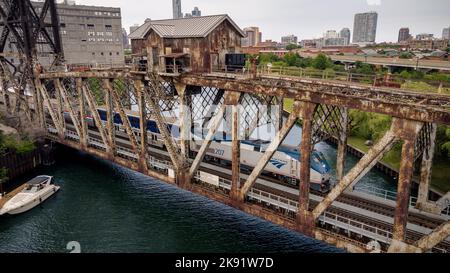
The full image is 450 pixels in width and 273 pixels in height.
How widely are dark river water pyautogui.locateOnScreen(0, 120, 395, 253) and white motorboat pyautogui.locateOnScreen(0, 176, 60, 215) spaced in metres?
0.67

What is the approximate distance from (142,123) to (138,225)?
9.31 m

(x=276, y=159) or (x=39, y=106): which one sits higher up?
(x=39, y=106)

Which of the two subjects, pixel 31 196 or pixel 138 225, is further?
pixel 31 196

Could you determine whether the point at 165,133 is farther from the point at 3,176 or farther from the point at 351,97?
the point at 3,176

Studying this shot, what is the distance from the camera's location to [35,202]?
108 feet

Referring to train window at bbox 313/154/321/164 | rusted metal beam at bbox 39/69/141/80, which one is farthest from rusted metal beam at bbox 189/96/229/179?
train window at bbox 313/154/321/164

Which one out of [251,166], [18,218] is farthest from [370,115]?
[18,218]

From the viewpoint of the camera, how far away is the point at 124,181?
127 feet

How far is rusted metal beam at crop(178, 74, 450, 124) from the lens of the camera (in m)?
14.6

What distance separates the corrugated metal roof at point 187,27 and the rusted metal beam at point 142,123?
471 centimetres

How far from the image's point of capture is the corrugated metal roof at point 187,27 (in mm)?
25797

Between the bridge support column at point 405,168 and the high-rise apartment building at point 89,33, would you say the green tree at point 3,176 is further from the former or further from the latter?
the high-rise apartment building at point 89,33

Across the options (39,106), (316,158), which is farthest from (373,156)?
(39,106)

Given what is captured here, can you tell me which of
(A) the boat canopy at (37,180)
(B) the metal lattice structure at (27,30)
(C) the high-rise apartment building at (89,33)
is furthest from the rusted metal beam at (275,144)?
(C) the high-rise apartment building at (89,33)
